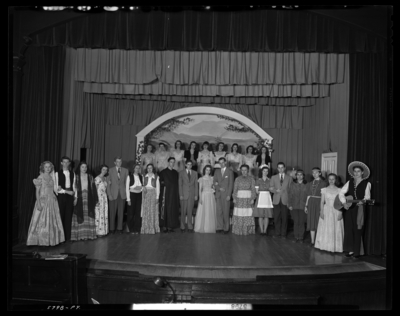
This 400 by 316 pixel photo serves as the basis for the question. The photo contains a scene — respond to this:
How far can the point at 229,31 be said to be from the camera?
5.93m

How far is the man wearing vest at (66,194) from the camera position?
6.41 metres

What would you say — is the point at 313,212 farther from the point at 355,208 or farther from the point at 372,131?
the point at 372,131

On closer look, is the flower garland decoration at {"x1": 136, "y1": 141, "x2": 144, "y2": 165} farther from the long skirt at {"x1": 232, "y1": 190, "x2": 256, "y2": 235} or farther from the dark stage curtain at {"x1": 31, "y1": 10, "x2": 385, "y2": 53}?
the dark stage curtain at {"x1": 31, "y1": 10, "x2": 385, "y2": 53}

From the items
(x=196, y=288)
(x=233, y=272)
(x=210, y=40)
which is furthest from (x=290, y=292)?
(x=210, y=40)

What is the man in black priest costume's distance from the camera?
25.4 ft

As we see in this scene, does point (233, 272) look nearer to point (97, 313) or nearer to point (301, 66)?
point (97, 313)

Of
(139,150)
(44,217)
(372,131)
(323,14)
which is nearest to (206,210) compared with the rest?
(44,217)

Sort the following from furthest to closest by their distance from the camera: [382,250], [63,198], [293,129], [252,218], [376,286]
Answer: [293,129] → [252,218] → [63,198] → [382,250] → [376,286]

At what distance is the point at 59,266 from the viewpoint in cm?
434

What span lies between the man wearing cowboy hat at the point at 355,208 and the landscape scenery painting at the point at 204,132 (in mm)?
5011

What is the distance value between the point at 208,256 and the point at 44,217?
2638 millimetres

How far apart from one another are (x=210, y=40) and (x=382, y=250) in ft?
13.5

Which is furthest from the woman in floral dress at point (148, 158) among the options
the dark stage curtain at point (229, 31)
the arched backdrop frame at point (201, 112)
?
the dark stage curtain at point (229, 31)

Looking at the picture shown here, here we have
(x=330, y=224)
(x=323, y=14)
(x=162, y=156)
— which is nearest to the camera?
(x=323, y=14)
